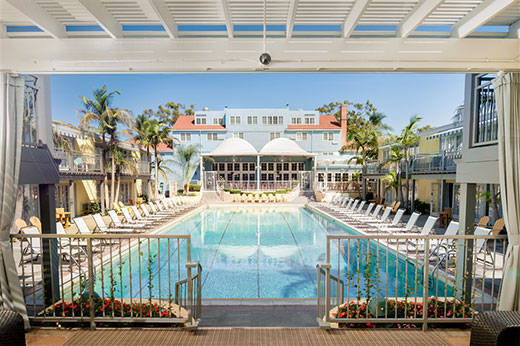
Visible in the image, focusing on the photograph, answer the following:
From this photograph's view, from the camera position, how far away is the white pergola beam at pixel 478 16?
2.62 m

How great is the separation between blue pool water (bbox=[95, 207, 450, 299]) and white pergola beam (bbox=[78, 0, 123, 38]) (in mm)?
2549

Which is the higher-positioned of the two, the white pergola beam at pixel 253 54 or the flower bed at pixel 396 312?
the white pergola beam at pixel 253 54

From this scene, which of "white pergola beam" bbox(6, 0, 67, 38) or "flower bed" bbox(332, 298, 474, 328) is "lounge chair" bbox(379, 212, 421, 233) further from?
"white pergola beam" bbox(6, 0, 67, 38)

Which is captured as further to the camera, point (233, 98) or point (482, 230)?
point (233, 98)

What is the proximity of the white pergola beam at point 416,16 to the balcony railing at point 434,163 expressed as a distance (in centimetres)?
1145

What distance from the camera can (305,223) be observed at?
13.4 metres

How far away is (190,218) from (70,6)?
1279 centimetres

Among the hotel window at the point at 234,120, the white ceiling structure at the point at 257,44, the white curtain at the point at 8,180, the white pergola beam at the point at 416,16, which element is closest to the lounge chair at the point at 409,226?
the white ceiling structure at the point at 257,44

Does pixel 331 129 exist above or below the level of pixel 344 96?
below

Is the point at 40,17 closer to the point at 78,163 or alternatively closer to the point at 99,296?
the point at 99,296

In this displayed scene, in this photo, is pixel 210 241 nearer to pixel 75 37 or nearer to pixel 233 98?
pixel 75 37

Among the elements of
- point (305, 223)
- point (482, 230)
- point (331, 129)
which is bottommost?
point (305, 223)

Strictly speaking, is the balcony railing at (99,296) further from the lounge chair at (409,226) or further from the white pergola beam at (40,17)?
the lounge chair at (409,226)

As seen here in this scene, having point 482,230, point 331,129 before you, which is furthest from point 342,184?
point 482,230
